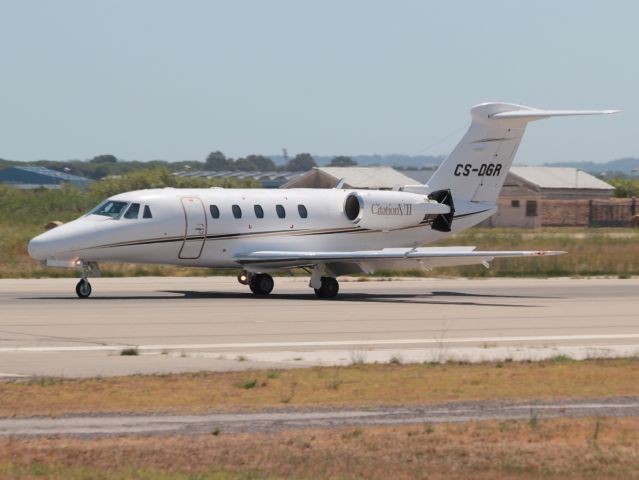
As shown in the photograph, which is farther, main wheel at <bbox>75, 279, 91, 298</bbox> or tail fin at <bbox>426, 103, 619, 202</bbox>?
tail fin at <bbox>426, 103, 619, 202</bbox>

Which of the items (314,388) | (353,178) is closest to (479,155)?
(314,388)

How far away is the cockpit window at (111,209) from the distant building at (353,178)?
63.9m

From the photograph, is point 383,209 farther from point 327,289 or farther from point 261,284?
point 261,284

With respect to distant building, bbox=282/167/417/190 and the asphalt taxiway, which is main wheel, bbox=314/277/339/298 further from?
distant building, bbox=282/167/417/190

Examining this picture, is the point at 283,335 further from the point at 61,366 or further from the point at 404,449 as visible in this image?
the point at 404,449

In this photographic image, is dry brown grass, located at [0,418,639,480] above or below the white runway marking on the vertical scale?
above

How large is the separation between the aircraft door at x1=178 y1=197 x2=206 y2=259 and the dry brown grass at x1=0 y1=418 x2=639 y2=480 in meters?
18.0

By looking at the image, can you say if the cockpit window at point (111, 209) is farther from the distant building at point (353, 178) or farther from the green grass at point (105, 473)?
the distant building at point (353, 178)

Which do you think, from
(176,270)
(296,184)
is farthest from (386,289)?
(296,184)

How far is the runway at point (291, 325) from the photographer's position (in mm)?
18391

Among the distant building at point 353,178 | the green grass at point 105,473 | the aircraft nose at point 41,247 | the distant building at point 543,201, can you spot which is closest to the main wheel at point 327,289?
the aircraft nose at point 41,247

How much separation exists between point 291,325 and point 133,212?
7809 millimetres

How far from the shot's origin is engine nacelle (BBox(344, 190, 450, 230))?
32.2 m

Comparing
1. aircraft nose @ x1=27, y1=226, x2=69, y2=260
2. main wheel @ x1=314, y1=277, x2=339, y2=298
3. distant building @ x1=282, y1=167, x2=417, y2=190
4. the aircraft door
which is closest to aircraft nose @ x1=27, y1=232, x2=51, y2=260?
aircraft nose @ x1=27, y1=226, x2=69, y2=260
